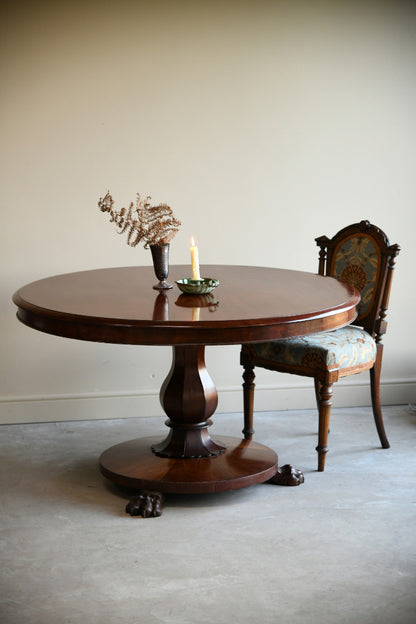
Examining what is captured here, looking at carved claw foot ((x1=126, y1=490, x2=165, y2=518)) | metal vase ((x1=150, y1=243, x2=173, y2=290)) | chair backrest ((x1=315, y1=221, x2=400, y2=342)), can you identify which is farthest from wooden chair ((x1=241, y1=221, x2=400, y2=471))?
carved claw foot ((x1=126, y1=490, x2=165, y2=518))

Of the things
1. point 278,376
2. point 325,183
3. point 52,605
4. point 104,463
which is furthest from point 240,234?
point 52,605

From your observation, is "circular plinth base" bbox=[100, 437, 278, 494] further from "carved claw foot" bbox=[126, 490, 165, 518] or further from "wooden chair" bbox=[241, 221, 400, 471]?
"wooden chair" bbox=[241, 221, 400, 471]

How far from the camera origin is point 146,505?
2713 millimetres

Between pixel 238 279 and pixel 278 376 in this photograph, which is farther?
pixel 278 376

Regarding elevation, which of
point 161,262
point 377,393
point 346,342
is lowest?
point 377,393

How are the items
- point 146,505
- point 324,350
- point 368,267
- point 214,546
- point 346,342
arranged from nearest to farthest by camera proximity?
1. point 214,546
2. point 146,505
3. point 324,350
4. point 346,342
5. point 368,267

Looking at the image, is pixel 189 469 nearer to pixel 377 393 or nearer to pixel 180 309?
pixel 180 309

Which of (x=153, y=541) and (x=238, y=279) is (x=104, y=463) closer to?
(x=153, y=541)

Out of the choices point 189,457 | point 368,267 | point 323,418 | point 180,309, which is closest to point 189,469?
point 189,457

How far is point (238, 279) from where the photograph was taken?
3113mm

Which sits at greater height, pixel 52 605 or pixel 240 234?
pixel 240 234

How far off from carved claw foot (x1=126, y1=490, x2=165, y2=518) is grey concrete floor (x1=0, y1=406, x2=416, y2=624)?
0.12ft

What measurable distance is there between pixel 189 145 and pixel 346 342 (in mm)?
1299

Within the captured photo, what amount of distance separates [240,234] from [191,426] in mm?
1268
